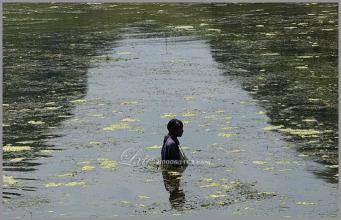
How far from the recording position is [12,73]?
66.7 ft

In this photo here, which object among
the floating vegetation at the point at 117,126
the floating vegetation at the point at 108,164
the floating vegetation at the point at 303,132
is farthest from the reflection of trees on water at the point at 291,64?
the floating vegetation at the point at 108,164

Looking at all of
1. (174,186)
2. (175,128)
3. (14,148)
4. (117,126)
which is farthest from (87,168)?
(117,126)

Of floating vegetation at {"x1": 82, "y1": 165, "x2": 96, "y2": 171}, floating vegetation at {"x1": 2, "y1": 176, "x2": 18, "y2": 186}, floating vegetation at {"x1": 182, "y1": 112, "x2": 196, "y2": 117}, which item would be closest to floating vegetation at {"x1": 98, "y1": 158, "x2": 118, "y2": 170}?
floating vegetation at {"x1": 82, "y1": 165, "x2": 96, "y2": 171}

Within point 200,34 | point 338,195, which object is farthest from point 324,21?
point 338,195

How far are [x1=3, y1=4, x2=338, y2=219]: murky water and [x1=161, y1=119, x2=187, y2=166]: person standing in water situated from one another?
180 mm

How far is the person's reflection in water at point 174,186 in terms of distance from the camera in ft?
36.0

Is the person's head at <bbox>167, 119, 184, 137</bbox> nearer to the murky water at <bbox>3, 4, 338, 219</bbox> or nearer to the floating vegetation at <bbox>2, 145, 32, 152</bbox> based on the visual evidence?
the murky water at <bbox>3, 4, 338, 219</bbox>

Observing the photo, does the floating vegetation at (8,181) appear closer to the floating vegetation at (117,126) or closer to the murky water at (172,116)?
the murky water at (172,116)

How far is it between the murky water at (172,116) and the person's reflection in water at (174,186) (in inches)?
1.1

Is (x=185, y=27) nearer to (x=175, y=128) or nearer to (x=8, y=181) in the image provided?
(x=175, y=128)

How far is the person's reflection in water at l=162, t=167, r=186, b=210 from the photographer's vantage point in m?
11.0

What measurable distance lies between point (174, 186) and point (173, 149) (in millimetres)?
945

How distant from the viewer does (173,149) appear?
12.6 meters

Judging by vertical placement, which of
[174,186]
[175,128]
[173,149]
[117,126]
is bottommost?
[174,186]
